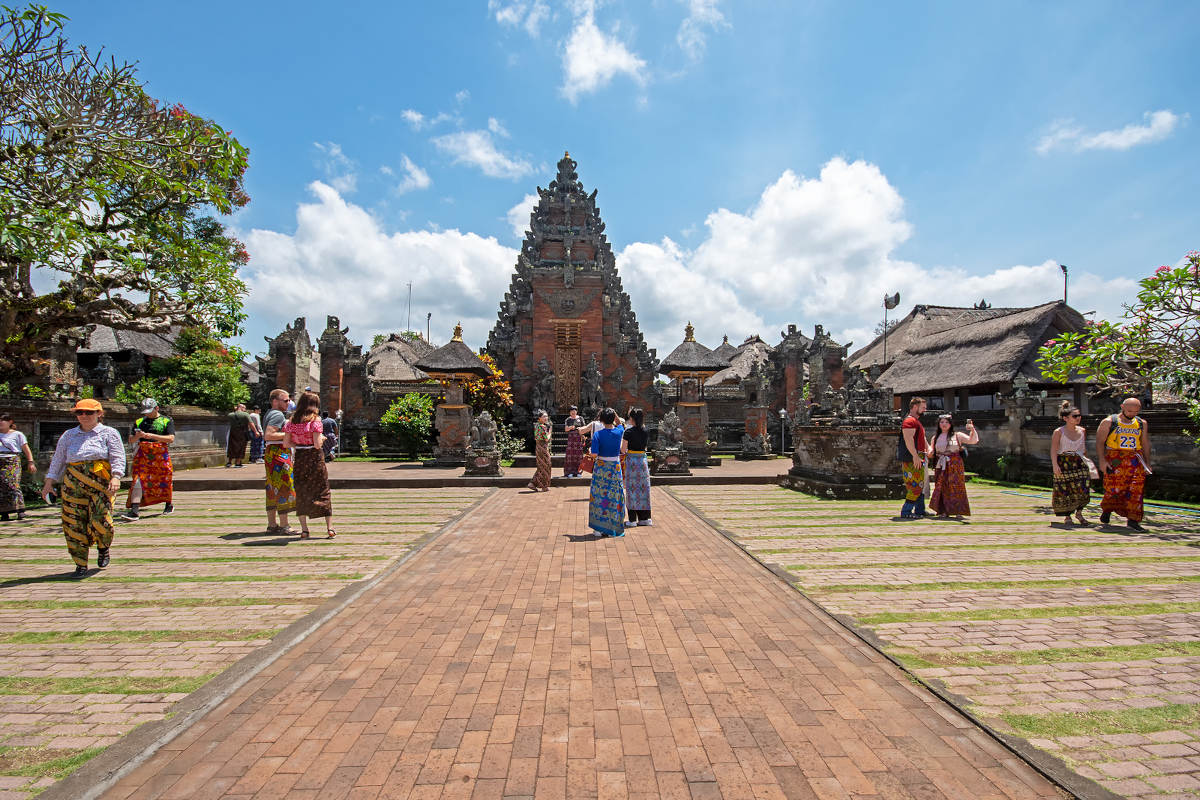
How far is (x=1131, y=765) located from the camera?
110 inches

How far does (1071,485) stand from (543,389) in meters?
19.8

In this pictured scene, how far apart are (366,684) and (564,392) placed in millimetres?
24525

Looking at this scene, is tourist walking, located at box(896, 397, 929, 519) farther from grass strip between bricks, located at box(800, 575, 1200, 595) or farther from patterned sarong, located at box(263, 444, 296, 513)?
patterned sarong, located at box(263, 444, 296, 513)

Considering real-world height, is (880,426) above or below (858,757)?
A: above

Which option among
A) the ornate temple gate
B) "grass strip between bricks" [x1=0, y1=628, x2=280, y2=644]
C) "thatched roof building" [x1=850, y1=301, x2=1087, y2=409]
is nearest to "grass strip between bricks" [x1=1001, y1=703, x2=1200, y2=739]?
"grass strip between bricks" [x1=0, y1=628, x2=280, y2=644]

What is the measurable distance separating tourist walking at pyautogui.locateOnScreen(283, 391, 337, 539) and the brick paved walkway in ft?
10.3

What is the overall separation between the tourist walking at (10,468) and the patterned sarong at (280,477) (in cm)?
454

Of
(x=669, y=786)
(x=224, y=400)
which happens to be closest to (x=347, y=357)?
(x=224, y=400)

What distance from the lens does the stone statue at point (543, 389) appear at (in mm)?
26219

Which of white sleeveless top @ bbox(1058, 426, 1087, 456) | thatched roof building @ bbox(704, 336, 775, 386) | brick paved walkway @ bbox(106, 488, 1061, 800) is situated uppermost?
thatched roof building @ bbox(704, 336, 775, 386)

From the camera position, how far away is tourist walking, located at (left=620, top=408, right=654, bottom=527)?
30.5 ft

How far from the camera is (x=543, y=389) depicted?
86.4 feet

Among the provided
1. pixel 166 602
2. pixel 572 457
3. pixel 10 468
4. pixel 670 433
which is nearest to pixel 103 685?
pixel 166 602

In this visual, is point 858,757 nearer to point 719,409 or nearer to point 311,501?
point 311,501
